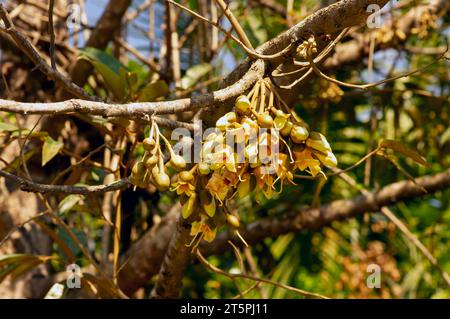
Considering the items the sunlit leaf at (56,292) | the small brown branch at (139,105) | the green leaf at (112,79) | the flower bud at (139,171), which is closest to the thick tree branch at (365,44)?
the green leaf at (112,79)

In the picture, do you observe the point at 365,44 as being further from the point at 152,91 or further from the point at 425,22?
the point at 152,91

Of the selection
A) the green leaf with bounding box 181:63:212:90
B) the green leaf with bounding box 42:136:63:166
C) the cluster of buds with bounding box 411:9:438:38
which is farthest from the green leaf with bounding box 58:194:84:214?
the cluster of buds with bounding box 411:9:438:38

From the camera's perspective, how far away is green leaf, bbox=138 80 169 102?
1342 millimetres

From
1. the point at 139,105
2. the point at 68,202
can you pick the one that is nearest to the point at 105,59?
the point at 68,202

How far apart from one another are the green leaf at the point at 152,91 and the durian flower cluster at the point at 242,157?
0.53 m

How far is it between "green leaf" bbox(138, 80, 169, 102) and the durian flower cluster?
530mm

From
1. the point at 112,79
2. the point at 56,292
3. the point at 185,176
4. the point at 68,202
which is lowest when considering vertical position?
the point at 56,292

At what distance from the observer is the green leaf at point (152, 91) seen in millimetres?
1342

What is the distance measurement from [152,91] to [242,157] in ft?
2.06

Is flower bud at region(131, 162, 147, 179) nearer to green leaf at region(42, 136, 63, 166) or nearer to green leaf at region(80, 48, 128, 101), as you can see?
green leaf at region(42, 136, 63, 166)

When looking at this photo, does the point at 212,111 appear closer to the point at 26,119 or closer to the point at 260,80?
the point at 260,80

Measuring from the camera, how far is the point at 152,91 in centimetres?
135

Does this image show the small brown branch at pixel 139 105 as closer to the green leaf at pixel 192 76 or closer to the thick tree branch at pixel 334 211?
the green leaf at pixel 192 76
